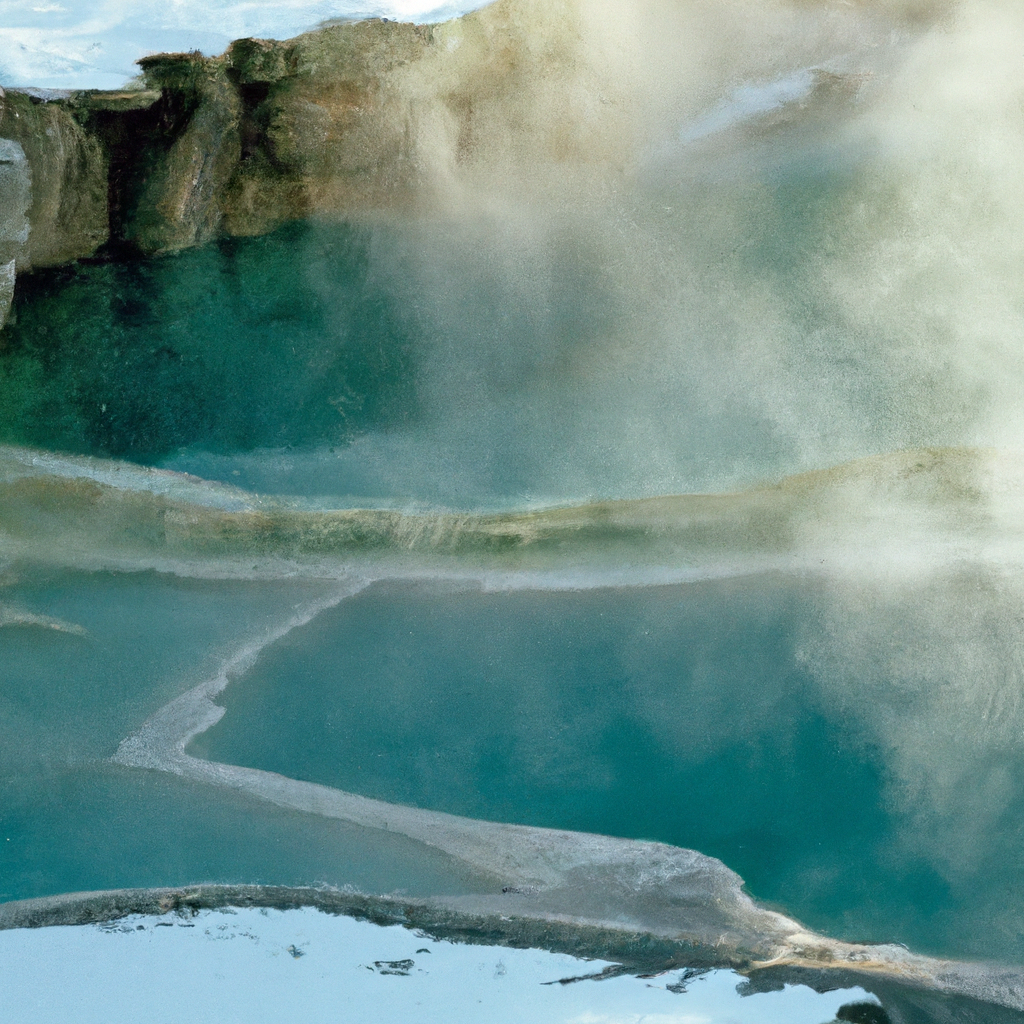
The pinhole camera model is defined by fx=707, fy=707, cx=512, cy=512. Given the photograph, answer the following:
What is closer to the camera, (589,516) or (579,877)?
(579,877)

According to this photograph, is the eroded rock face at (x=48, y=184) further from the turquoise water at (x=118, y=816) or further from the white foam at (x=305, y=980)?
the white foam at (x=305, y=980)

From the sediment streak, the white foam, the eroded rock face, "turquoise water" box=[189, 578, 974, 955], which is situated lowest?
the white foam

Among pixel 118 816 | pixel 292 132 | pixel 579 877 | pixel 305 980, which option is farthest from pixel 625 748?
pixel 292 132

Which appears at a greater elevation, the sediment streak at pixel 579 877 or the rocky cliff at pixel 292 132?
the rocky cliff at pixel 292 132

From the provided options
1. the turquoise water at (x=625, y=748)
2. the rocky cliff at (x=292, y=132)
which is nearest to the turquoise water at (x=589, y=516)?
the turquoise water at (x=625, y=748)

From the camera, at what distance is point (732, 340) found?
126 inches

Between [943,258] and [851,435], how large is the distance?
0.91 meters

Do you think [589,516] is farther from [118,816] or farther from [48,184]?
[48,184]

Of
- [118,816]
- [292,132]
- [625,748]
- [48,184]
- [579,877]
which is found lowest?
[579,877]

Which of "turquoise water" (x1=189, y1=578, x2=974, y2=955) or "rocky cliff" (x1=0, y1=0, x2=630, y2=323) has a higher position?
"rocky cliff" (x1=0, y1=0, x2=630, y2=323)

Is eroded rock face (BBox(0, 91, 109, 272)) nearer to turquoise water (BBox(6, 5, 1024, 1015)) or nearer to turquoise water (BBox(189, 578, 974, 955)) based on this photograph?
turquoise water (BBox(6, 5, 1024, 1015))

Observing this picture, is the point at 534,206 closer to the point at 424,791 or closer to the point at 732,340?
the point at 732,340

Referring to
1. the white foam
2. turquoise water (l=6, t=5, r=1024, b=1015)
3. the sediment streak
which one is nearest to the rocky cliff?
turquoise water (l=6, t=5, r=1024, b=1015)

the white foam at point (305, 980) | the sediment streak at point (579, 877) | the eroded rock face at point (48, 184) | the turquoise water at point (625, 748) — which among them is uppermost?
the eroded rock face at point (48, 184)
